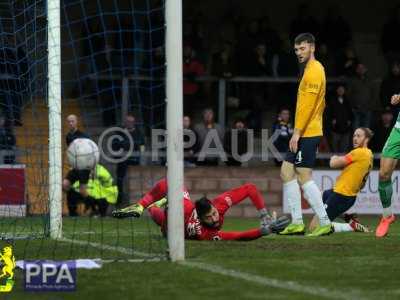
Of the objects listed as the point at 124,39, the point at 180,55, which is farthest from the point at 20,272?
the point at 124,39

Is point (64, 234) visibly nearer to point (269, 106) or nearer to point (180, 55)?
point (180, 55)

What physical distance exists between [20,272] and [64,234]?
177 inches

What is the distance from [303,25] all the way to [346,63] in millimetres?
1196

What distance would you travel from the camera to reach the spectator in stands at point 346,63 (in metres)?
22.8

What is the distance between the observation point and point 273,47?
22.8 metres

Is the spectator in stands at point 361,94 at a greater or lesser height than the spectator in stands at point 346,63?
lesser

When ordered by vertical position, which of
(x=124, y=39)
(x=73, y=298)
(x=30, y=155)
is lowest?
(x=73, y=298)

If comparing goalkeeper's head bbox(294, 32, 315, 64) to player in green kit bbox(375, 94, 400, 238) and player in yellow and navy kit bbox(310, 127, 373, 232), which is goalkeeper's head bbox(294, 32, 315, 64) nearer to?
player in green kit bbox(375, 94, 400, 238)

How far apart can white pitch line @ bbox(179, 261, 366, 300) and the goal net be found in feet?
3.76

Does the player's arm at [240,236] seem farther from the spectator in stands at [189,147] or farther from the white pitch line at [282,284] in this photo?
the spectator in stands at [189,147]

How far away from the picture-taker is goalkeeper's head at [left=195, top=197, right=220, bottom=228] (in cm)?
1180

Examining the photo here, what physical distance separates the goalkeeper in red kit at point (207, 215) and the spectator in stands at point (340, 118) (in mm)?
9427

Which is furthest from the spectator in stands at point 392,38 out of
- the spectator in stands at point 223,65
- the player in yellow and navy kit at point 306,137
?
the player in yellow and navy kit at point 306,137

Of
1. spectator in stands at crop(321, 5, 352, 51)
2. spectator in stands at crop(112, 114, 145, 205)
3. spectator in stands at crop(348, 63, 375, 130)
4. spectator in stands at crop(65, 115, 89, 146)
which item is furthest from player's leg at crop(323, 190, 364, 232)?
spectator in stands at crop(321, 5, 352, 51)
